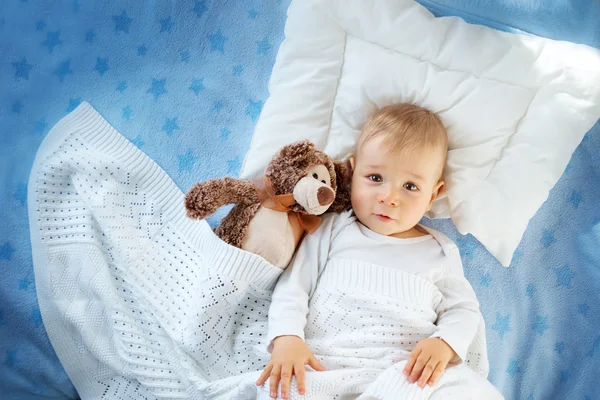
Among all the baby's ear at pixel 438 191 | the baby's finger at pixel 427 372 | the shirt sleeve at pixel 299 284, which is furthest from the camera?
the baby's ear at pixel 438 191

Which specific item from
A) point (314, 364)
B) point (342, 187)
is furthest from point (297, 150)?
point (314, 364)

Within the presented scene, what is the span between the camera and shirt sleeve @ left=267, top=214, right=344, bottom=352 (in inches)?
45.1

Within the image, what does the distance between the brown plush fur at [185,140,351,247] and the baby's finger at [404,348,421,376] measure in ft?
1.11

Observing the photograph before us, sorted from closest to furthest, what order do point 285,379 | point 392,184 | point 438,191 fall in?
point 285,379 < point 392,184 < point 438,191

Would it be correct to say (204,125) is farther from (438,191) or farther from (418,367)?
(418,367)

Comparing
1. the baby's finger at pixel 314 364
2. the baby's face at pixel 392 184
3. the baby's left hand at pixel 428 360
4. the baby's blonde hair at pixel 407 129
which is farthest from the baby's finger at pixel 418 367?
the baby's blonde hair at pixel 407 129

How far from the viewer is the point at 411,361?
108 cm

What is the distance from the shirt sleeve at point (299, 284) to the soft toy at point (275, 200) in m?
0.03

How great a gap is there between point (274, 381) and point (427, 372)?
27cm

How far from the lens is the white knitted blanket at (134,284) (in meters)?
→ 1.16

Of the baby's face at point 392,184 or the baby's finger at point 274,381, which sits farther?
the baby's face at point 392,184

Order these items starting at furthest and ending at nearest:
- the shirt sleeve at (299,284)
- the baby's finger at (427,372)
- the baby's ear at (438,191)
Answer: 1. the baby's ear at (438,191)
2. the shirt sleeve at (299,284)
3. the baby's finger at (427,372)

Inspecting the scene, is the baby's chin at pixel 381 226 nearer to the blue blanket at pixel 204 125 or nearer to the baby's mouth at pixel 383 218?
the baby's mouth at pixel 383 218

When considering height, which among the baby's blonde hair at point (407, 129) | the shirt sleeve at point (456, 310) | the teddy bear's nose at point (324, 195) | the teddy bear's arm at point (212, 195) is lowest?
the shirt sleeve at point (456, 310)
